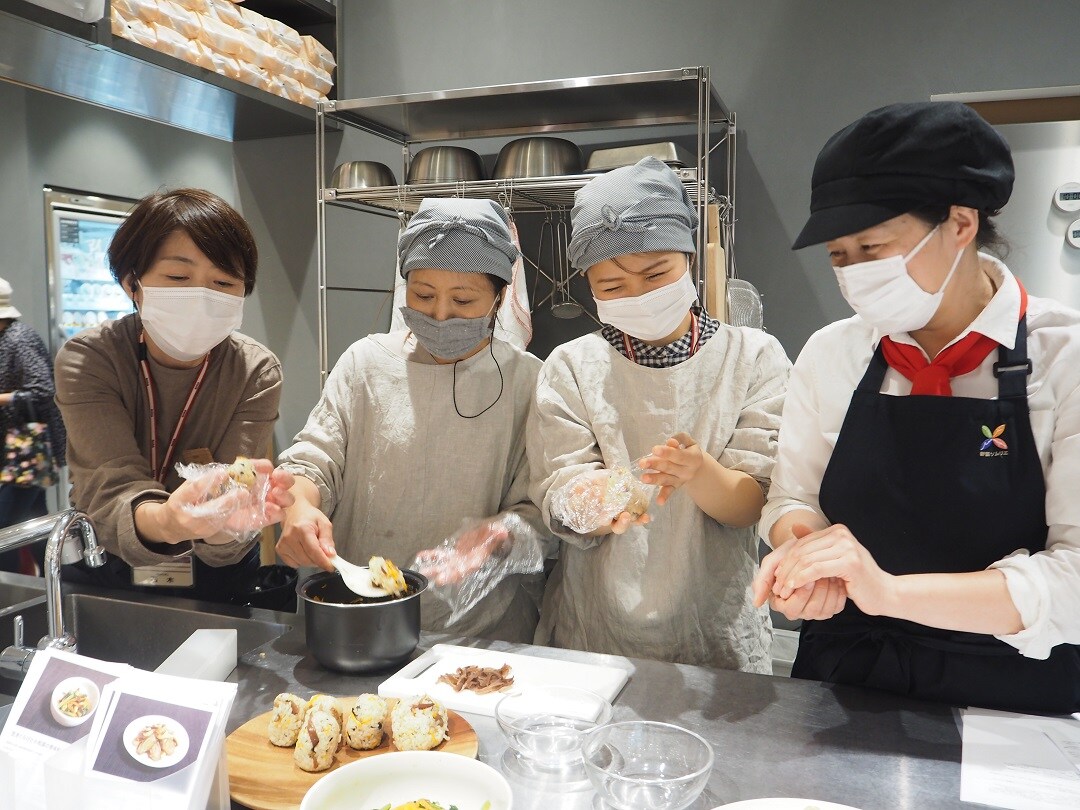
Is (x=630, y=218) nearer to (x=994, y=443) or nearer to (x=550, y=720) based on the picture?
(x=994, y=443)

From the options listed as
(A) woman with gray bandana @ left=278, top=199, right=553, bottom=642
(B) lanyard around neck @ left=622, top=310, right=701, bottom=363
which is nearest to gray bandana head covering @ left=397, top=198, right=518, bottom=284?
(A) woman with gray bandana @ left=278, top=199, right=553, bottom=642

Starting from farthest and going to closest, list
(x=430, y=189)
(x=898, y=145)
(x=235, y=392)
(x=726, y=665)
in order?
(x=430, y=189), (x=235, y=392), (x=726, y=665), (x=898, y=145)

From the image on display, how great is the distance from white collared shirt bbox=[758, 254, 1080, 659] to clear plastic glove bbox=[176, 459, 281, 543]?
34.3 inches

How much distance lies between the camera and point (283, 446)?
3.95m

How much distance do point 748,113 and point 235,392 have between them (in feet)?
7.66

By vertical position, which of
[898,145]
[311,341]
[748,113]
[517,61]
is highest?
[517,61]

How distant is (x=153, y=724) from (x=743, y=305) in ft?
8.28

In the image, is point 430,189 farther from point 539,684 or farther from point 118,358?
point 539,684

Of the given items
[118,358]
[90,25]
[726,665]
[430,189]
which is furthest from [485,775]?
[90,25]

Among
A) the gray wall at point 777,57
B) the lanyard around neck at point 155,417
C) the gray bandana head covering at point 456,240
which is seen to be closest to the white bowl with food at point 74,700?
the lanyard around neck at point 155,417

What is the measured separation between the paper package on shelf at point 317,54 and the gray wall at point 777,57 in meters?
0.30

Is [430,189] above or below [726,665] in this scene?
above

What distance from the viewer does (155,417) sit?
1.67 m

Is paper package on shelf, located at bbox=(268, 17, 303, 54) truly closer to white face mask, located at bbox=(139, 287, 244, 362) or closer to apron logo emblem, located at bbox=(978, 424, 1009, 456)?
white face mask, located at bbox=(139, 287, 244, 362)
